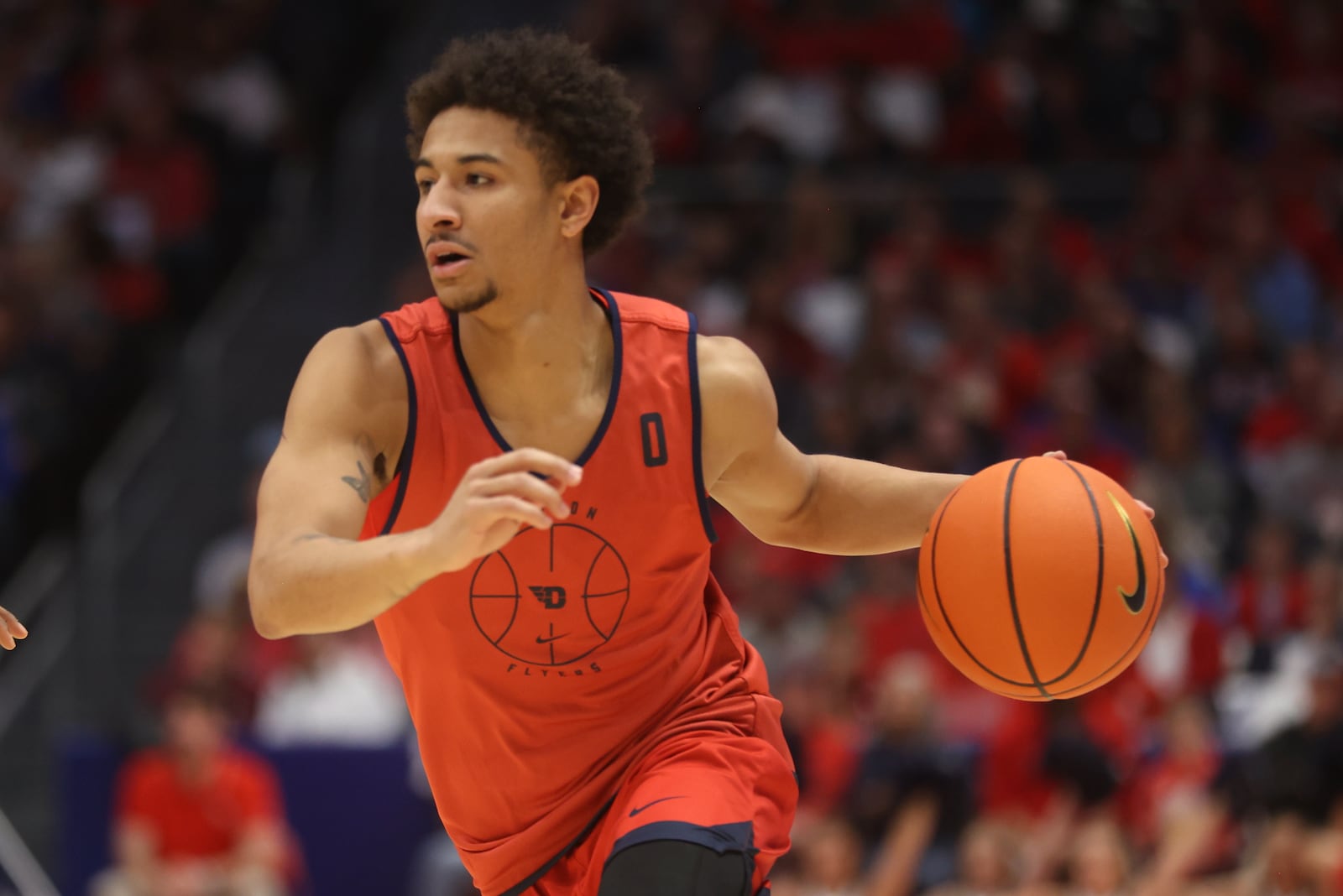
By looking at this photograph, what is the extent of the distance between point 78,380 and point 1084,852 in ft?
21.7

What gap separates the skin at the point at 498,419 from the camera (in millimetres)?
3207

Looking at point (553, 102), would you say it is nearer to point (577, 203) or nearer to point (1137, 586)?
point (577, 203)

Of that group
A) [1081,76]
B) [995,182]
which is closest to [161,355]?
[995,182]

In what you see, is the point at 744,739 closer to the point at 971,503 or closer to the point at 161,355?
the point at 971,503

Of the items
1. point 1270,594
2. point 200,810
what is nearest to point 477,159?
point 200,810

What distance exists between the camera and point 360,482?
3504mm

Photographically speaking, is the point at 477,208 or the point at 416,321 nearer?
the point at 477,208

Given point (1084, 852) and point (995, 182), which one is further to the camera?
point (995, 182)

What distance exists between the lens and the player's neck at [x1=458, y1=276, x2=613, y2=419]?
3848 mm

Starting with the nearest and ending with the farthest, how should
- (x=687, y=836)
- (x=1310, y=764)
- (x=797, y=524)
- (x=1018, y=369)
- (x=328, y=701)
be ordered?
(x=687, y=836) < (x=797, y=524) < (x=1310, y=764) < (x=328, y=701) < (x=1018, y=369)

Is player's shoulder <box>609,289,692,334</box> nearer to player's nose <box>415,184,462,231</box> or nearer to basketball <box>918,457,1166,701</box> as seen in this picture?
player's nose <box>415,184,462,231</box>

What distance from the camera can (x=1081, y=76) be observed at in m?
11.2

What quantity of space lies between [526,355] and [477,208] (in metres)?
0.34

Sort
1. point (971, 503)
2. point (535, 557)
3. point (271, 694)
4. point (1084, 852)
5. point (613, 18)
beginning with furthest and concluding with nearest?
point (613, 18) < point (271, 694) < point (1084, 852) < point (971, 503) < point (535, 557)
